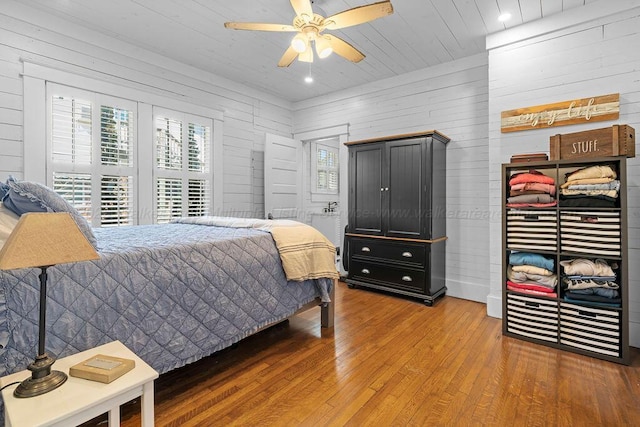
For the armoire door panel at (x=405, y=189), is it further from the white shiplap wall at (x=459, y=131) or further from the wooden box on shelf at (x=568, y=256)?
the wooden box on shelf at (x=568, y=256)

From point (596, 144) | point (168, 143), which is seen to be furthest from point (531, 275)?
point (168, 143)

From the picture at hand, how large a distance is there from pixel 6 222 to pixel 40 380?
764mm

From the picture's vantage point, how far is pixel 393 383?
204 centimetres

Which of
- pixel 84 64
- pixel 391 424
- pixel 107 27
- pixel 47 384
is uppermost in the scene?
pixel 107 27

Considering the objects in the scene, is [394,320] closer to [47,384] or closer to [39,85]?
[47,384]

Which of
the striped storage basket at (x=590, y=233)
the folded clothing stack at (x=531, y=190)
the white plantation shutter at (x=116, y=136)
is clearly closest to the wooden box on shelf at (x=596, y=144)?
the folded clothing stack at (x=531, y=190)

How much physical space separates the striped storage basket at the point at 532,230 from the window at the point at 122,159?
3.43 metres

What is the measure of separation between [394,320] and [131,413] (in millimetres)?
2207

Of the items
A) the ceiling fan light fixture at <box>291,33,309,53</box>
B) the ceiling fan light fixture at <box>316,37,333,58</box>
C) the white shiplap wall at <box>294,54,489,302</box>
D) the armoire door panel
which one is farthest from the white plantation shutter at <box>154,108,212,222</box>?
the white shiplap wall at <box>294,54,489,302</box>

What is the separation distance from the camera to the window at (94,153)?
9.77 ft

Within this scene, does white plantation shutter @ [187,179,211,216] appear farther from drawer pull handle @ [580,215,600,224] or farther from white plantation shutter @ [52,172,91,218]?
drawer pull handle @ [580,215,600,224]

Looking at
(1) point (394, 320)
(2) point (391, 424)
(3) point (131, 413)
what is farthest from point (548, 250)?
(3) point (131, 413)

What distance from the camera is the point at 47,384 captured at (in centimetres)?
111

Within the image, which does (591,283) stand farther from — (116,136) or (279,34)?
(116,136)
